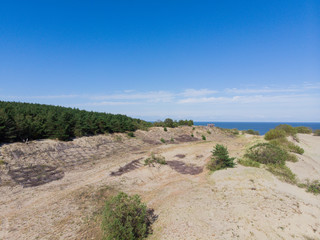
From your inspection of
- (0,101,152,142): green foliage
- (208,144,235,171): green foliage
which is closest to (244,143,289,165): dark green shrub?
(208,144,235,171): green foliage

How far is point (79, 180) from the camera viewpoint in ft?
43.0

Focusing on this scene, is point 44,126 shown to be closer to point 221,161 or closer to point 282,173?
point 221,161

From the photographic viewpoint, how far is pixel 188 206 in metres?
8.05

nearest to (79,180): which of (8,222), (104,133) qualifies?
(8,222)

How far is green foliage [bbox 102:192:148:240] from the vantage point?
573cm

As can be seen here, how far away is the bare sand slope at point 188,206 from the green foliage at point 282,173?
0.76 metres

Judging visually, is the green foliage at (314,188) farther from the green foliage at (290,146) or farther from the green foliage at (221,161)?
the green foliage at (290,146)

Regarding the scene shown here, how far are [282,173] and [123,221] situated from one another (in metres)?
11.7

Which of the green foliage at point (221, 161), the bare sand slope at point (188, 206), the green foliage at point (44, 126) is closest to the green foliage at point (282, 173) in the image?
the bare sand slope at point (188, 206)

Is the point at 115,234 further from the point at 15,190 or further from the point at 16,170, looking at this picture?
the point at 16,170

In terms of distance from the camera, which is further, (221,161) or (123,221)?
(221,161)

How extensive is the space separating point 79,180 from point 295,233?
1405cm

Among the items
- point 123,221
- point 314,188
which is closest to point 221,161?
point 314,188

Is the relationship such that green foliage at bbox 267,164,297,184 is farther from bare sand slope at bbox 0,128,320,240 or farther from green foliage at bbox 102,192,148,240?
green foliage at bbox 102,192,148,240
